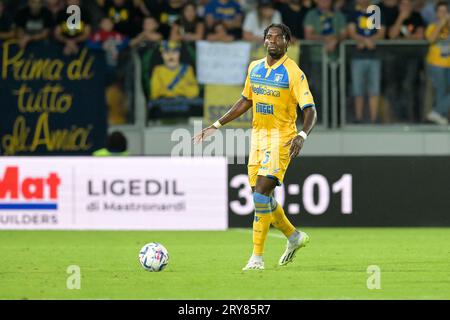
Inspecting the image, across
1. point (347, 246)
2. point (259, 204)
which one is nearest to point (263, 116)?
point (259, 204)

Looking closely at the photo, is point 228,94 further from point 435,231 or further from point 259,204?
point 259,204

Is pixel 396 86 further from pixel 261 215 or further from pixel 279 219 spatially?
pixel 261 215

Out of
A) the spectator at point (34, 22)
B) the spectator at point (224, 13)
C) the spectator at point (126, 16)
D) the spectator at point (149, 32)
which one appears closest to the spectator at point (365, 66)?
the spectator at point (224, 13)

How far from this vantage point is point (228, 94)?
67.6 ft

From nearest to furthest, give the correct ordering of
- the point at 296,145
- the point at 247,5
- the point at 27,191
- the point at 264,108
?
the point at 296,145, the point at 264,108, the point at 27,191, the point at 247,5

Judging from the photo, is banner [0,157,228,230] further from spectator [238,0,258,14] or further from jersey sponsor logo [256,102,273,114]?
jersey sponsor logo [256,102,273,114]

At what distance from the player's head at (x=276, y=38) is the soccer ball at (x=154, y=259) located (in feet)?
7.37

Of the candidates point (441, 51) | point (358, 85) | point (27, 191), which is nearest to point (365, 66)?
point (358, 85)

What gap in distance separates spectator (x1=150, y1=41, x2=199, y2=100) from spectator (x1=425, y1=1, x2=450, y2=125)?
12.9 ft

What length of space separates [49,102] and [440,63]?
6.50m

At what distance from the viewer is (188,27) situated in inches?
826

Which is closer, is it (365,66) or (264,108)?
(264,108)

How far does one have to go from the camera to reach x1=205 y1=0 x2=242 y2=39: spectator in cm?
2091

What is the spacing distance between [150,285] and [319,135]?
1008 centimetres
